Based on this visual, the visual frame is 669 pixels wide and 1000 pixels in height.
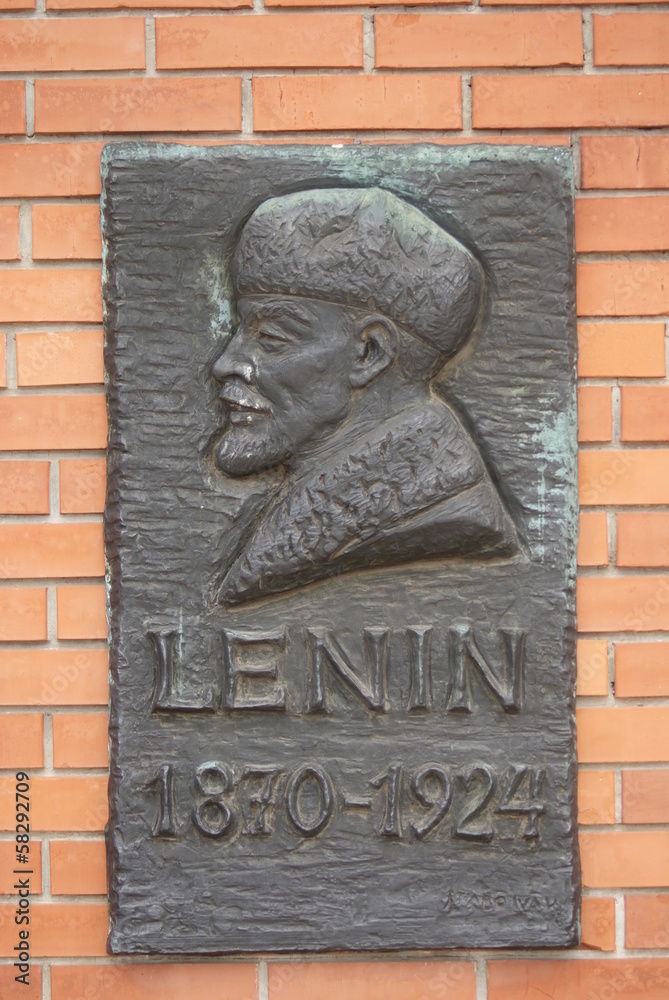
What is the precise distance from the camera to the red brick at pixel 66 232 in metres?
2.10

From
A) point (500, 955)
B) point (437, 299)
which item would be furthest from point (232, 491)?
point (500, 955)

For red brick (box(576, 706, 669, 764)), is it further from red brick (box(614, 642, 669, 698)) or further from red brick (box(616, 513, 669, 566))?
red brick (box(616, 513, 669, 566))

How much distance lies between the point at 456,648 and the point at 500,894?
1.50 ft

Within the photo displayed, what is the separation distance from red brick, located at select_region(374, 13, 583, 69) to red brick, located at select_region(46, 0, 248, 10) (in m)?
0.28

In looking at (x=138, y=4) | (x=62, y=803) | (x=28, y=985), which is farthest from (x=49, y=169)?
(x=28, y=985)

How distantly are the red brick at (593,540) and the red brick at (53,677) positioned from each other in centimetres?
93

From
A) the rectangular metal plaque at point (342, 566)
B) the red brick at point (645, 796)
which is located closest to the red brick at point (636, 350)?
the rectangular metal plaque at point (342, 566)

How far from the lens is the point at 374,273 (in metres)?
1.98

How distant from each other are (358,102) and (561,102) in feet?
1.27

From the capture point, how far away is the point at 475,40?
2.10 metres

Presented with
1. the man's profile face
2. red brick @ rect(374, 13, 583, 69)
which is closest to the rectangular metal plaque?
the man's profile face

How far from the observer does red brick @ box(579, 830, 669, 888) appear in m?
2.09

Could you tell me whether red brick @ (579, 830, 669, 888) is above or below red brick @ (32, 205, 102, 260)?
below

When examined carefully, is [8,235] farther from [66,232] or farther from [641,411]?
[641,411]
